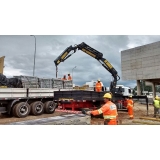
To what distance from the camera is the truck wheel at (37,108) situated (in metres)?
9.70

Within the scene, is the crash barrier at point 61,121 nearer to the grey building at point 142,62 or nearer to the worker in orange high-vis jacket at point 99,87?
the worker in orange high-vis jacket at point 99,87

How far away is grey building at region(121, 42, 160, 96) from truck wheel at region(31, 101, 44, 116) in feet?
46.6

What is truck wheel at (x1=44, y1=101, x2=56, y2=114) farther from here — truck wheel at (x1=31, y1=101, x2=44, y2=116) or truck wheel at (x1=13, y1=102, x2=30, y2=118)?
truck wheel at (x1=13, y1=102, x2=30, y2=118)

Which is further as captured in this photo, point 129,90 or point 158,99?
point 129,90

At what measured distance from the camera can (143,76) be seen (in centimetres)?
2155

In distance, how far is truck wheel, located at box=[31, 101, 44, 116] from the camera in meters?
9.70

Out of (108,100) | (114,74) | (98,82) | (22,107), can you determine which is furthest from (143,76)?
(108,100)

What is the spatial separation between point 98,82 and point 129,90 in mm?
6914

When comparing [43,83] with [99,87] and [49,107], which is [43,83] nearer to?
[49,107]

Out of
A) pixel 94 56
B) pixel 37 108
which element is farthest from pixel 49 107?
pixel 94 56

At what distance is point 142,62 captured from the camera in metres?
21.2

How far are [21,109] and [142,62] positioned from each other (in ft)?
51.8

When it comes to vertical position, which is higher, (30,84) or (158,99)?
(30,84)
